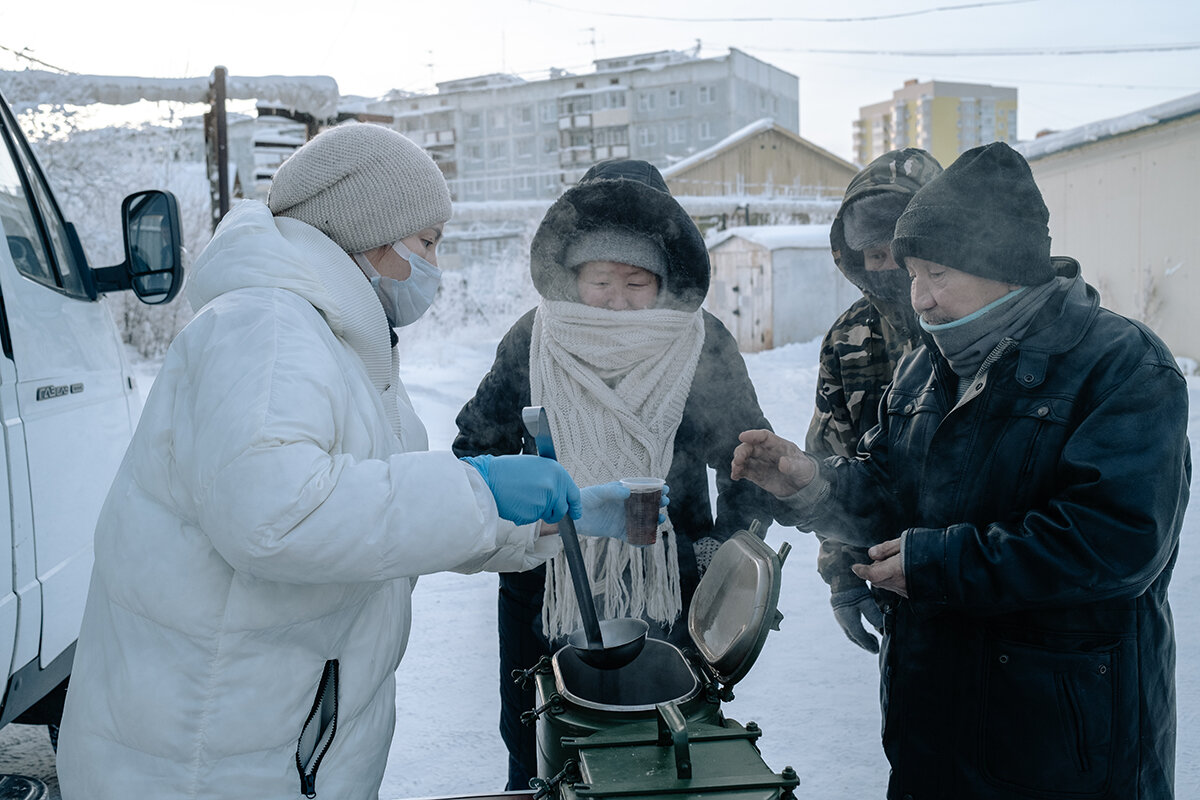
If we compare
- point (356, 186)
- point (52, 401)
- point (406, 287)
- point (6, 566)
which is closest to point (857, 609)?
point (406, 287)

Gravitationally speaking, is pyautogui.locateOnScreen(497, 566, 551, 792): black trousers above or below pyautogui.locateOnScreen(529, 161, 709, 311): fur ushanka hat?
below

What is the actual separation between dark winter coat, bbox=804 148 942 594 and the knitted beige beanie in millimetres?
1627

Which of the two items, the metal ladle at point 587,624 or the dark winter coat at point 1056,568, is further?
the metal ladle at point 587,624

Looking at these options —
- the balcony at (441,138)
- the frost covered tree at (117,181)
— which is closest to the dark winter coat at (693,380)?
the frost covered tree at (117,181)

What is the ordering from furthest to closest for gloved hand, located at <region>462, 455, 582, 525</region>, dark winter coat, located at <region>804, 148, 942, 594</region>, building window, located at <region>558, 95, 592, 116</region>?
building window, located at <region>558, 95, 592, 116</region>, dark winter coat, located at <region>804, 148, 942, 594</region>, gloved hand, located at <region>462, 455, 582, 525</region>

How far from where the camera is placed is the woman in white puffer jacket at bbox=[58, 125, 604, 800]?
1.35 meters

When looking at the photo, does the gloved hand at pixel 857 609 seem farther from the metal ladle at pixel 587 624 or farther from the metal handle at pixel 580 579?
the metal handle at pixel 580 579

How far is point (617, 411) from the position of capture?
2.69 metres

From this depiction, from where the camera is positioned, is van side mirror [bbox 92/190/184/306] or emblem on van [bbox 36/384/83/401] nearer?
emblem on van [bbox 36/384/83/401]

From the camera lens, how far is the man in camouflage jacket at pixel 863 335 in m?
2.87

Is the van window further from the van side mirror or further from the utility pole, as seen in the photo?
the utility pole

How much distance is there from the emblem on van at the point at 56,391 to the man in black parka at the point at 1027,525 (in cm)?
241

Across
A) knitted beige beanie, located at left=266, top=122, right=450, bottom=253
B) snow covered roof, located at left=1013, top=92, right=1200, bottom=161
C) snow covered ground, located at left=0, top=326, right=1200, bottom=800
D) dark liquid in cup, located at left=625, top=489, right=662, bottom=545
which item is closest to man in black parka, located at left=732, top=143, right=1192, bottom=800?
dark liquid in cup, located at left=625, top=489, right=662, bottom=545

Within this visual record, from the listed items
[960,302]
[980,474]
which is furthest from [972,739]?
→ [960,302]
